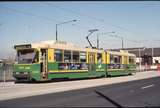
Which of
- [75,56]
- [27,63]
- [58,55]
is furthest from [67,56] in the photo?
[27,63]

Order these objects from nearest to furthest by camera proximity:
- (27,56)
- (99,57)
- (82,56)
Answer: (27,56), (82,56), (99,57)

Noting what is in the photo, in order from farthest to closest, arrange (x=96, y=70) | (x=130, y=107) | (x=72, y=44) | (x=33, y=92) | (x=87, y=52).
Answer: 1. (x=96, y=70)
2. (x=87, y=52)
3. (x=72, y=44)
4. (x=33, y=92)
5. (x=130, y=107)

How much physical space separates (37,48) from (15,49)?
226cm

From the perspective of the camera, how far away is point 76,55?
100 feet

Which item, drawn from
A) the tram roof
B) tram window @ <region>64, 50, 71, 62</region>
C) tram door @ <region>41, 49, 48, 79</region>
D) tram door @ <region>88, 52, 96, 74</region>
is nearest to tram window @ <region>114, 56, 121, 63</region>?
tram door @ <region>88, 52, 96, 74</region>

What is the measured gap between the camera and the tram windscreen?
87.1 ft

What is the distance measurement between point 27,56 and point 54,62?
2.23 m

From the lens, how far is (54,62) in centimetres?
2733

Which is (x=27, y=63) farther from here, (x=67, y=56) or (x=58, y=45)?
(x=67, y=56)

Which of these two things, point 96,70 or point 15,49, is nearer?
point 15,49

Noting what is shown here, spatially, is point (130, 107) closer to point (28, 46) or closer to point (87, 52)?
point (28, 46)

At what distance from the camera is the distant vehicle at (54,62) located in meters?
26.5

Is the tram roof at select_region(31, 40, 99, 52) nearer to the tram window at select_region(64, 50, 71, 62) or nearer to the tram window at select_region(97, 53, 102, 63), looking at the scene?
the tram window at select_region(64, 50, 71, 62)

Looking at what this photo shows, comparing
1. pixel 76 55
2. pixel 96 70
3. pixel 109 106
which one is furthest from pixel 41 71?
pixel 109 106
